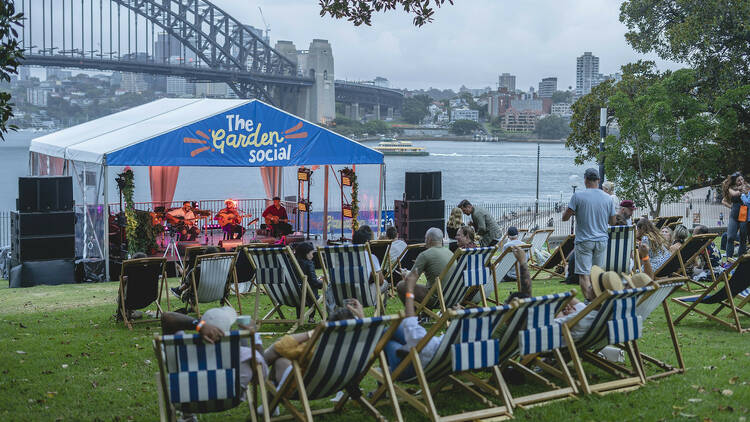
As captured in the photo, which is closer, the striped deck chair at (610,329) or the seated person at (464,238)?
the striped deck chair at (610,329)

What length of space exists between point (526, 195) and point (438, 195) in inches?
2485

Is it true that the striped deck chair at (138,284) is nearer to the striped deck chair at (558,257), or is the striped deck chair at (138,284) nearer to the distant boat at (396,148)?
the striped deck chair at (558,257)

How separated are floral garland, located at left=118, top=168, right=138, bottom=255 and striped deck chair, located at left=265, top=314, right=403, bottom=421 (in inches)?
365

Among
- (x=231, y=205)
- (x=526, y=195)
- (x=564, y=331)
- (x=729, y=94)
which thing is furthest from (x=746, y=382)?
(x=526, y=195)

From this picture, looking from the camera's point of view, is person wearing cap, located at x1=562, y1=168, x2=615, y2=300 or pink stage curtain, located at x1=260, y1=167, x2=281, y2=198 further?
pink stage curtain, located at x1=260, y1=167, x2=281, y2=198

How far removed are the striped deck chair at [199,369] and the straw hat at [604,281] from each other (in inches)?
85.2

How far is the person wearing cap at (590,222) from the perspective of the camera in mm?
6773

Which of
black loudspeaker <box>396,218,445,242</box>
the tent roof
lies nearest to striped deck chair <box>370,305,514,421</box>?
the tent roof

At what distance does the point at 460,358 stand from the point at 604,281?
1.15m

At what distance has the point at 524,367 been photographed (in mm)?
4574

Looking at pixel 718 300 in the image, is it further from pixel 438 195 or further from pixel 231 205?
pixel 231 205

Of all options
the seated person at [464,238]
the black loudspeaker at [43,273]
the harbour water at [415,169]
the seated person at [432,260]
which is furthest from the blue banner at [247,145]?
the harbour water at [415,169]

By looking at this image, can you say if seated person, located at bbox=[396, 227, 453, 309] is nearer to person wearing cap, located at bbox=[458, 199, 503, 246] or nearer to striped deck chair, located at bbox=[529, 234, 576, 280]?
person wearing cap, located at bbox=[458, 199, 503, 246]

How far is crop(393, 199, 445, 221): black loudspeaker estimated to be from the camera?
1324cm
